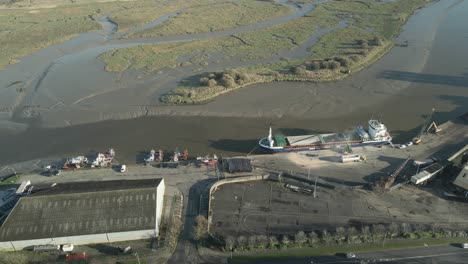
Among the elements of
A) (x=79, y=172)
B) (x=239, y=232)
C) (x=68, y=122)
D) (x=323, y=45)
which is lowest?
(x=239, y=232)

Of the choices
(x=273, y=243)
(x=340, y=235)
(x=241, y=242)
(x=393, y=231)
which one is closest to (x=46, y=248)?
(x=241, y=242)

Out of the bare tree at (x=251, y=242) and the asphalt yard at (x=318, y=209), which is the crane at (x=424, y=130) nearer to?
the asphalt yard at (x=318, y=209)

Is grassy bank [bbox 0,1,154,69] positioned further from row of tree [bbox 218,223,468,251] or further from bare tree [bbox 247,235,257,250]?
bare tree [bbox 247,235,257,250]

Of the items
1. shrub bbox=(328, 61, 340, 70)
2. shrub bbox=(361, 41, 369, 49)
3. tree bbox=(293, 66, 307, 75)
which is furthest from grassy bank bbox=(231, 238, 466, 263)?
shrub bbox=(361, 41, 369, 49)

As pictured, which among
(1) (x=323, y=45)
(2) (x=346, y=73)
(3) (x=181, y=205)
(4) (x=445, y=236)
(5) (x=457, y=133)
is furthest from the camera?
(1) (x=323, y=45)

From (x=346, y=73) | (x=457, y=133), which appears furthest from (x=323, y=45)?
(x=457, y=133)

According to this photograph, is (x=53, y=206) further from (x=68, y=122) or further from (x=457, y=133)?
(x=457, y=133)
